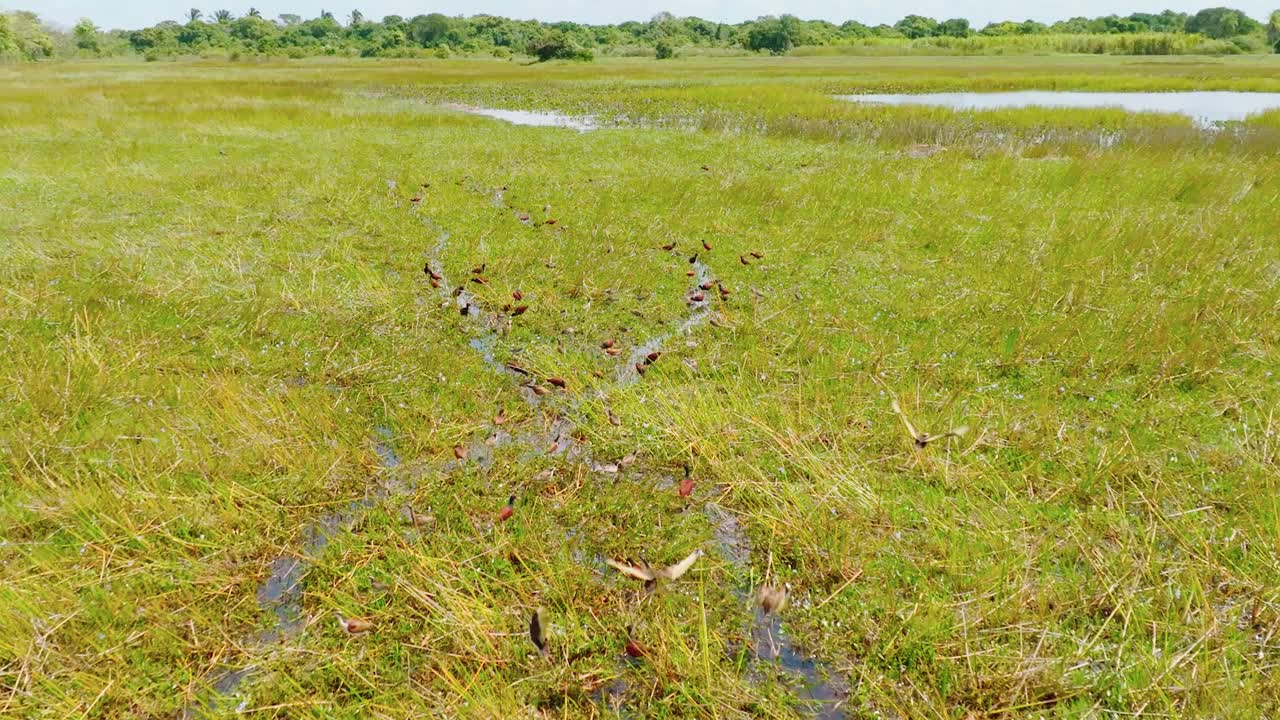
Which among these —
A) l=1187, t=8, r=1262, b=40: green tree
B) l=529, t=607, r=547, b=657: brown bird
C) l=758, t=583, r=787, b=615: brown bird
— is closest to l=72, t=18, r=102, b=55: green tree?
l=529, t=607, r=547, b=657: brown bird

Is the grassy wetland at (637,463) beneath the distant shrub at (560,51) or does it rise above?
beneath

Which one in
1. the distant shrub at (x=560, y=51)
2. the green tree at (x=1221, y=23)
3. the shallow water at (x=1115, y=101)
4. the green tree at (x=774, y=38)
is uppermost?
the green tree at (x=1221, y=23)

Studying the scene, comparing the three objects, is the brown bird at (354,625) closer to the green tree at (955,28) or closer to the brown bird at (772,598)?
the brown bird at (772,598)

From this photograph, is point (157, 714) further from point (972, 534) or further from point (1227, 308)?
point (1227, 308)

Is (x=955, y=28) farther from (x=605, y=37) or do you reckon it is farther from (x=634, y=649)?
(x=634, y=649)

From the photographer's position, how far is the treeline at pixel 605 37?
4240 inches

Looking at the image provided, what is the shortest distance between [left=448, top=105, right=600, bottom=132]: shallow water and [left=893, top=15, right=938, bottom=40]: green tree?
171 m

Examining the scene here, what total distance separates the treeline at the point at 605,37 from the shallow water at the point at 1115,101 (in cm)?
6373

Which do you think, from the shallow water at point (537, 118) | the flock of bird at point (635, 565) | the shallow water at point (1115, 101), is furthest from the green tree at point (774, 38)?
the flock of bird at point (635, 565)

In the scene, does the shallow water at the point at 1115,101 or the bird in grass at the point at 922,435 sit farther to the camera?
the shallow water at the point at 1115,101

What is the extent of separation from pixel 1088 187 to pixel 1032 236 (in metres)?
5.80

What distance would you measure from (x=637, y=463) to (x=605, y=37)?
16716cm

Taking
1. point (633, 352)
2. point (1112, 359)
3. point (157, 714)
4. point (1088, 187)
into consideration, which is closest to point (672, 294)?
point (633, 352)

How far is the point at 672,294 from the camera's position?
10414 millimetres
